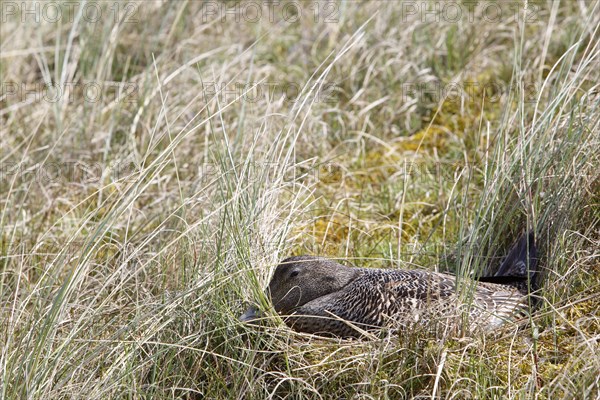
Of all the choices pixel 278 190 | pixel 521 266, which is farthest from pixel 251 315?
pixel 521 266

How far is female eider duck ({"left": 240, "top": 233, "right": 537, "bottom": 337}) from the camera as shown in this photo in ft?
13.0

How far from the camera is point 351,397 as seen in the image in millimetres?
3693

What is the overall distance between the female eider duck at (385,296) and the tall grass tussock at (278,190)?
0.09m

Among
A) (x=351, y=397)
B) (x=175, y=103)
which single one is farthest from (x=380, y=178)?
(x=351, y=397)

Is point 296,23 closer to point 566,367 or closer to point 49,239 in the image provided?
point 49,239

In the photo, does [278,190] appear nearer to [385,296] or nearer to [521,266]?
[385,296]

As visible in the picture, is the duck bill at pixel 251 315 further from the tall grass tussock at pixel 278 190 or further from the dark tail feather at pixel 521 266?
the dark tail feather at pixel 521 266

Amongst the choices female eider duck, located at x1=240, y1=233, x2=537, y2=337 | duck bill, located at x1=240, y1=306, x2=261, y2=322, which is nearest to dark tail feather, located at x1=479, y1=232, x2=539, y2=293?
female eider duck, located at x1=240, y1=233, x2=537, y2=337

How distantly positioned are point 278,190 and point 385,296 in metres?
0.75

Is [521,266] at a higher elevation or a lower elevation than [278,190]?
lower

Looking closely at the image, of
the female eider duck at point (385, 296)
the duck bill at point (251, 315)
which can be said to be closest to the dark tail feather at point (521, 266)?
the female eider duck at point (385, 296)

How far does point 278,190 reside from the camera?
4.54 m

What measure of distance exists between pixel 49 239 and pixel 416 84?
254 centimetres

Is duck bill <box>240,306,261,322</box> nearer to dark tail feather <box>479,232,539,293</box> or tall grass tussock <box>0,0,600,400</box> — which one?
tall grass tussock <box>0,0,600,400</box>
